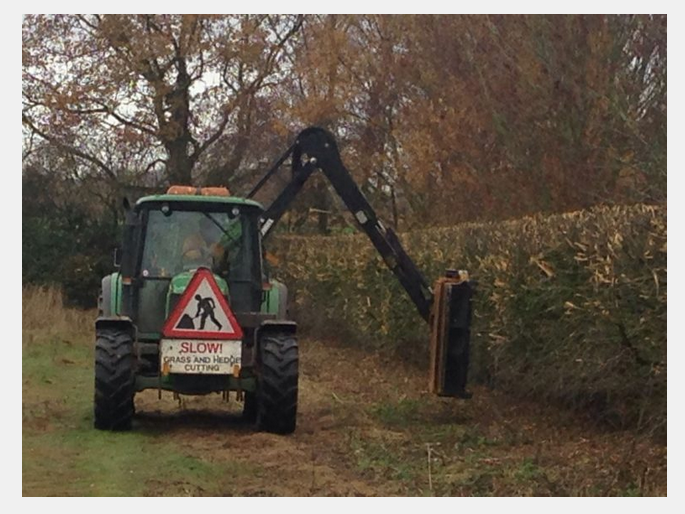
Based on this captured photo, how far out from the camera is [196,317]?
891 centimetres

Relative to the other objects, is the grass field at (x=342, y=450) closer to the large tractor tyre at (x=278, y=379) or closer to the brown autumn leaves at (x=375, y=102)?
the large tractor tyre at (x=278, y=379)

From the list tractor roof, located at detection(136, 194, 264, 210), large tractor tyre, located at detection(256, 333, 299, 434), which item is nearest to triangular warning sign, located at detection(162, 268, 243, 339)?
large tractor tyre, located at detection(256, 333, 299, 434)

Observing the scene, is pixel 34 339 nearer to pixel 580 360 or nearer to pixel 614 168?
pixel 614 168

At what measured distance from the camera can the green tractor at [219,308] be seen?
29.3 feet

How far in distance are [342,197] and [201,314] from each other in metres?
2.17

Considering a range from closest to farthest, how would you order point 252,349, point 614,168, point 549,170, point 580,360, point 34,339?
point 580,360, point 252,349, point 614,168, point 549,170, point 34,339

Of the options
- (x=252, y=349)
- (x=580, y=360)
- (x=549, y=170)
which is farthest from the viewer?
(x=549, y=170)

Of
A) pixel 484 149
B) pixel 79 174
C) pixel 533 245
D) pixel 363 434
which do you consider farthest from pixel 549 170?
pixel 79 174

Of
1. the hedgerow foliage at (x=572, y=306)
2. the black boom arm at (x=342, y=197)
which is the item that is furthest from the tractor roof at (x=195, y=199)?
the hedgerow foliage at (x=572, y=306)

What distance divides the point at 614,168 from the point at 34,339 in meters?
10.0

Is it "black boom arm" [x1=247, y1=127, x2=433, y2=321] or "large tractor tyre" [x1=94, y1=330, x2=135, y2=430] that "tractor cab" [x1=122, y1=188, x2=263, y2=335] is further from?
"large tractor tyre" [x1=94, y1=330, x2=135, y2=430]

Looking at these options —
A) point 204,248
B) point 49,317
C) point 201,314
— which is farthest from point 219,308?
point 49,317

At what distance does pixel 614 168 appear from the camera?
14.4 m

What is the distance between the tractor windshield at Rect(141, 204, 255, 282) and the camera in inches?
388
